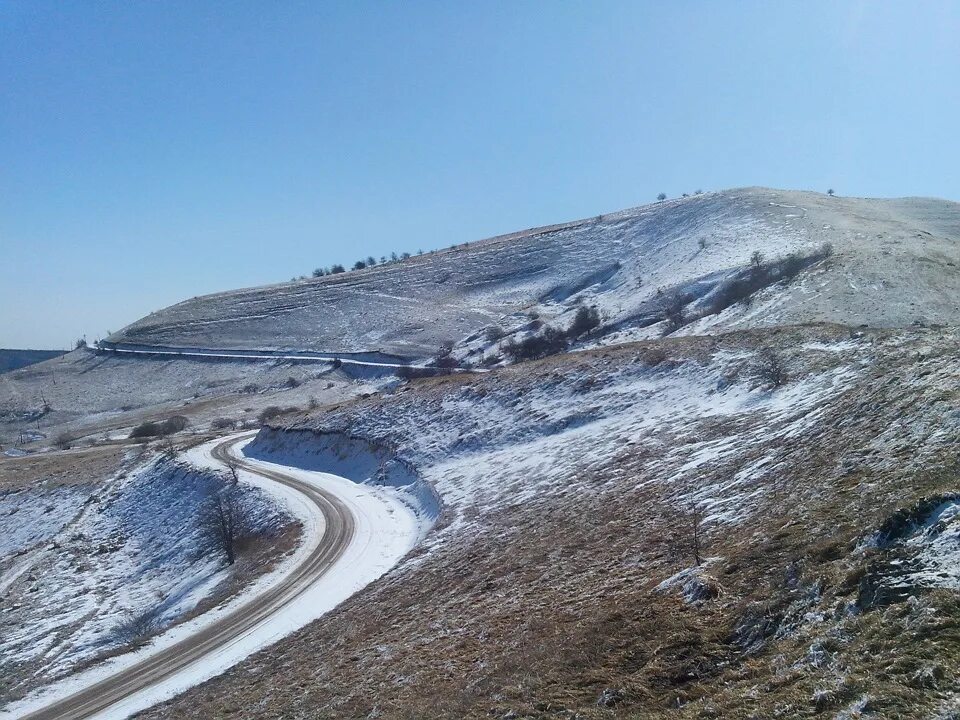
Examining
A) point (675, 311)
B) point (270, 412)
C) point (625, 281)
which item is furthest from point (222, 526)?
point (625, 281)

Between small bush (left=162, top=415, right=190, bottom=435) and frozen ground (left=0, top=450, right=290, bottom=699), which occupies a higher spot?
small bush (left=162, top=415, right=190, bottom=435)

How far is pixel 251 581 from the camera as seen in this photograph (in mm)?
22609

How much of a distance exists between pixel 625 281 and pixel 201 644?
7362 cm

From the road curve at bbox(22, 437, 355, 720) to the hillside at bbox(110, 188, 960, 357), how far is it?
28226 millimetres

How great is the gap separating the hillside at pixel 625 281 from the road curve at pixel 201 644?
2823cm

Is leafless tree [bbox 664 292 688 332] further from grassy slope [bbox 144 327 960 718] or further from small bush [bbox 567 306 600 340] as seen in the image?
grassy slope [bbox 144 327 960 718]

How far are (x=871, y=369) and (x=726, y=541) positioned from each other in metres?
9.96

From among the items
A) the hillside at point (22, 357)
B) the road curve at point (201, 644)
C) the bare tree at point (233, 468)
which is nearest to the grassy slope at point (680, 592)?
the road curve at point (201, 644)

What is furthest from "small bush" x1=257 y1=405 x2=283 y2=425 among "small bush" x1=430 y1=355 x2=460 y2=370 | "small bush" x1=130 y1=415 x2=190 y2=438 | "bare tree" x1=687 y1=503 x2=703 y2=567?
"bare tree" x1=687 y1=503 x2=703 y2=567

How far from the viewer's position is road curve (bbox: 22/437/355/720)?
15767mm

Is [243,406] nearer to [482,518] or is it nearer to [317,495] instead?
[317,495]

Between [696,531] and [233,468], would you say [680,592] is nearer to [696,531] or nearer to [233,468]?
[696,531]

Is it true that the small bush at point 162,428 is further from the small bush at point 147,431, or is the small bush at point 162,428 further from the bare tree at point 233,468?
the bare tree at point 233,468

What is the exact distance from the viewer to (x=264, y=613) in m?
19.4
